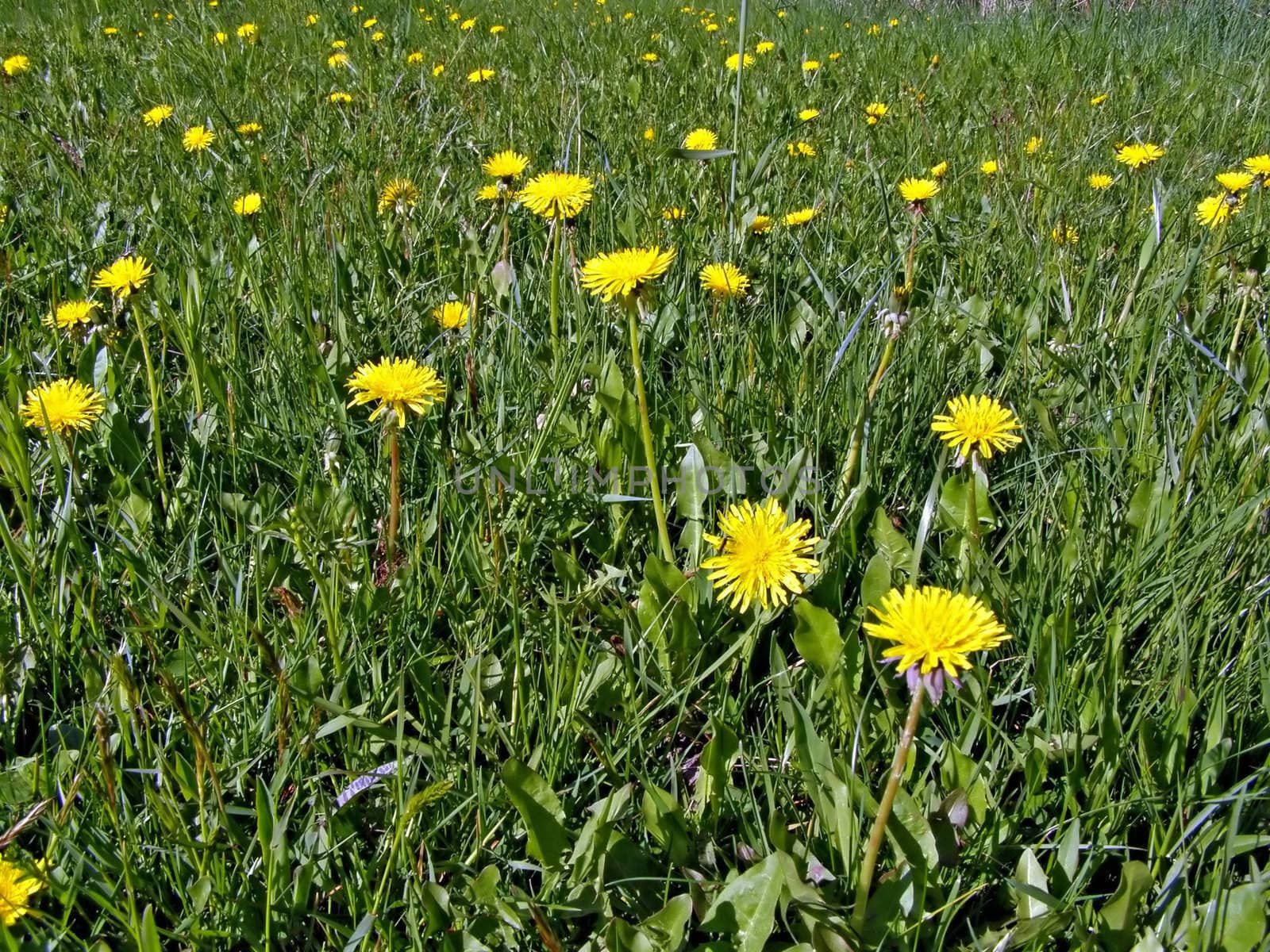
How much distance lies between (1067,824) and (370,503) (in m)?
1.09

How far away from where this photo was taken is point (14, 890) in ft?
2.89

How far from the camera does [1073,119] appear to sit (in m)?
3.79

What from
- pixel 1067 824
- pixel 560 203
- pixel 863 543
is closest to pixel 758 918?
pixel 1067 824

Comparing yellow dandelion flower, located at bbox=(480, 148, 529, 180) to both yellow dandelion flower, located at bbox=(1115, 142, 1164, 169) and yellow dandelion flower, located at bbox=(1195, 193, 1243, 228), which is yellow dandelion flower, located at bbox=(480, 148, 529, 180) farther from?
yellow dandelion flower, located at bbox=(1115, 142, 1164, 169)

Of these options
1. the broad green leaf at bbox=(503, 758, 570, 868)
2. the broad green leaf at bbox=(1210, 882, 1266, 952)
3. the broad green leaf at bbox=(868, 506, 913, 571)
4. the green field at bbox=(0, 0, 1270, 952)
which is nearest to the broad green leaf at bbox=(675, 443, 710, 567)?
the green field at bbox=(0, 0, 1270, 952)

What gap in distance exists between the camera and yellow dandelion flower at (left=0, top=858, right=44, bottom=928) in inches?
34.0

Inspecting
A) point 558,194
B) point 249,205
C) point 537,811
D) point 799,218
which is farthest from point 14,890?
point 799,218

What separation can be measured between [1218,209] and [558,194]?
150 cm

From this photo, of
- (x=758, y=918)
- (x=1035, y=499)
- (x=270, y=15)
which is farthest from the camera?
(x=270, y=15)

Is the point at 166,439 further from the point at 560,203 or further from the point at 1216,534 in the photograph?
the point at 1216,534

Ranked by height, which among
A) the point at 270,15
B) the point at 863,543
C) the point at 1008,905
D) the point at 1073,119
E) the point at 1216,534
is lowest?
the point at 1008,905

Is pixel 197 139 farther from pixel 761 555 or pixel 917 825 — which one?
pixel 917 825

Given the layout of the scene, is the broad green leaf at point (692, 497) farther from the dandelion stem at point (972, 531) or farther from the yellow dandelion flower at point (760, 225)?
the yellow dandelion flower at point (760, 225)

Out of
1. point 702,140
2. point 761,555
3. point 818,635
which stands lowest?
point 818,635
